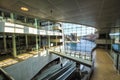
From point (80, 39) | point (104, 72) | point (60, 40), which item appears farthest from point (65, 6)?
point (60, 40)

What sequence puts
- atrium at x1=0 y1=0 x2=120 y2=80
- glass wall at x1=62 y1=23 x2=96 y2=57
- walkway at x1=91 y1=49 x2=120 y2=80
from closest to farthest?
atrium at x1=0 y1=0 x2=120 y2=80 < walkway at x1=91 y1=49 x2=120 y2=80 < glass wall at x1=62 y1=23 x2=96 y2=57

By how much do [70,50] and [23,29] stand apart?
29.5 feet

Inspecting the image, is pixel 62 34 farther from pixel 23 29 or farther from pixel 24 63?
pixel 24 63

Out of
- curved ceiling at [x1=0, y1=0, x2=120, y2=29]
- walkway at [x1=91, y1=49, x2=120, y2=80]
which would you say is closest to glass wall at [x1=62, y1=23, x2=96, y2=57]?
walkway at [x1=91, y1=49, x2=120, y2=80]

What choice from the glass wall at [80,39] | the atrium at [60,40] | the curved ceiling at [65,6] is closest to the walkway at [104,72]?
the atrium at [60,40]

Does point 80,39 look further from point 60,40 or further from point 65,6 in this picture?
point 65,6

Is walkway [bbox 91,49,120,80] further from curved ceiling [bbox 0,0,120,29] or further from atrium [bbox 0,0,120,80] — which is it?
curved ceiling [bbox 0,0,120,29]

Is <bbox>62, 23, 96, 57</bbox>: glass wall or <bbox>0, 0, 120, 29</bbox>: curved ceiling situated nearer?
<bbox>0, 0, 120, 29</bbox>: curved ceiling

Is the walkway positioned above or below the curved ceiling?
below

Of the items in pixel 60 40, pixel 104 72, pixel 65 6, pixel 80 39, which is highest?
pixel 65 6

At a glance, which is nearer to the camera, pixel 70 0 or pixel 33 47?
pixel 70 0

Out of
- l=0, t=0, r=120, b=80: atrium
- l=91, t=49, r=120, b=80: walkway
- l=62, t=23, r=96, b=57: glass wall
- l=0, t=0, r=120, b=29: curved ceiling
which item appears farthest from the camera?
l=62, t=23, r=96, b=57: glass wall

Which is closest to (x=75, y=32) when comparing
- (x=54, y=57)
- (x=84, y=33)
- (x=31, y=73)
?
(x=84, y=33)

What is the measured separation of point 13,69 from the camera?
240 inches
